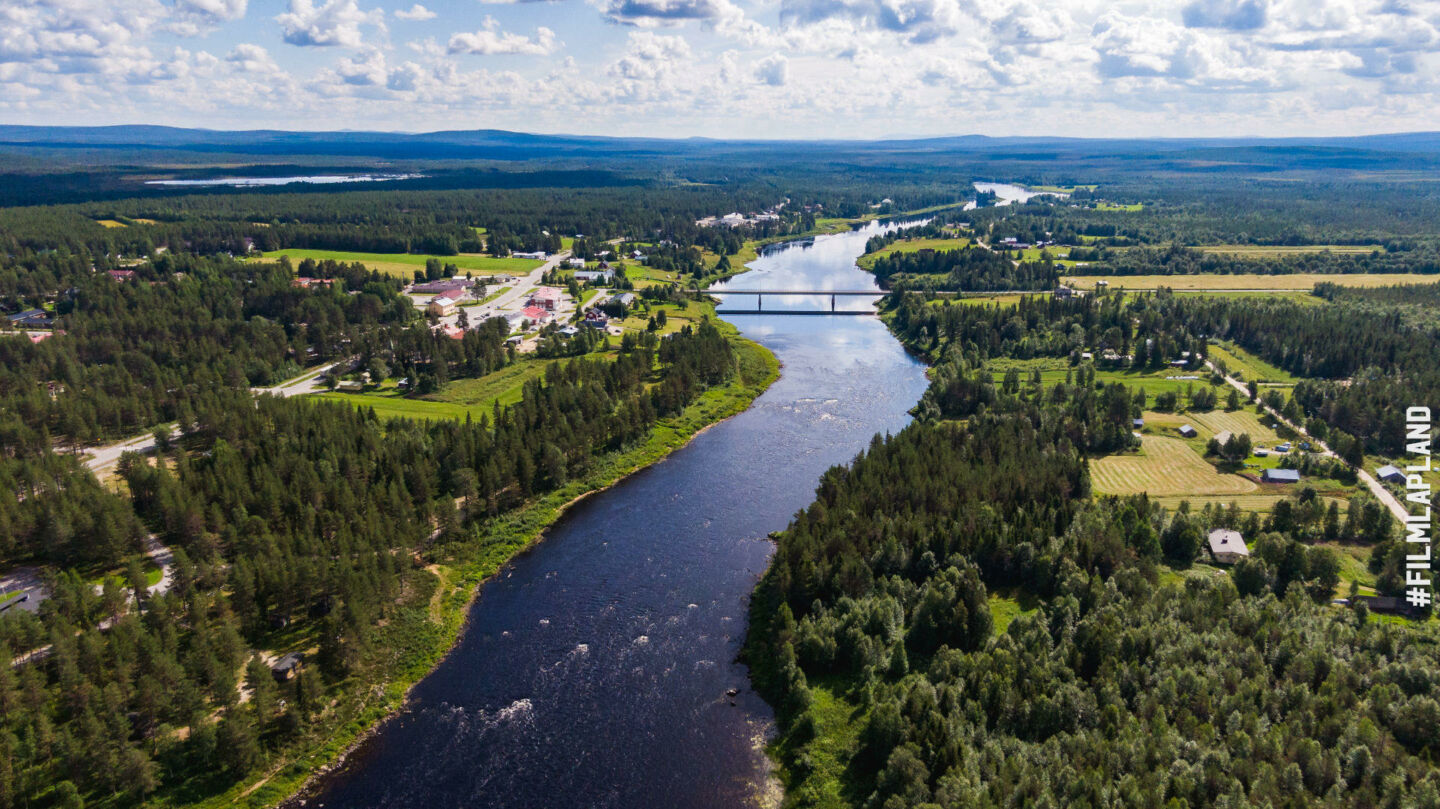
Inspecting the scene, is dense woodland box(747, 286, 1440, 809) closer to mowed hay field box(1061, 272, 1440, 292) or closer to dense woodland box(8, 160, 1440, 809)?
dense woodland box(8, 160, 1440, 809)

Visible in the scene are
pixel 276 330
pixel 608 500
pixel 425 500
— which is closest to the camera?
pixel 425 500

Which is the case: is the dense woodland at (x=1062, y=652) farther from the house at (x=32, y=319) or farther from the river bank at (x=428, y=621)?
the house at (x=32, y=319)

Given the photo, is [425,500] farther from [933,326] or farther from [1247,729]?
[933,326]

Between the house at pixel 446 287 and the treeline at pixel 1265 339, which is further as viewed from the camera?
the house at pixel 446 287

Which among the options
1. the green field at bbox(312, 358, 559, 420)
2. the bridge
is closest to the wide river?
the green field at bbox(312, 358, 559, 420)

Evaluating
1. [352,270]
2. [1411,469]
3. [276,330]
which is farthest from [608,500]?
[352,270]

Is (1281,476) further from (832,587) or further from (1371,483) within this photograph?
(832,587)

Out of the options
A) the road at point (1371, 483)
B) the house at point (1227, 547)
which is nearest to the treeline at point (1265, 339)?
the road at point (1371, 483)

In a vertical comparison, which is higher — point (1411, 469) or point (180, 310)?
point (180, 310)

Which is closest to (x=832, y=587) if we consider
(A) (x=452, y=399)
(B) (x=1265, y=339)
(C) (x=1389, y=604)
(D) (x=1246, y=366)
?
(C) (x=1389, y=604)
